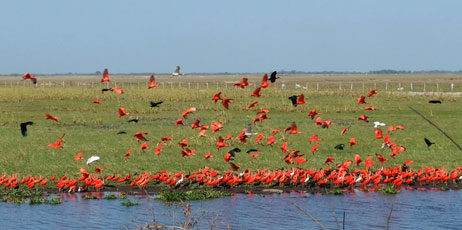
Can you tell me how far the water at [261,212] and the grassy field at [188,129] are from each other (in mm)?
4009

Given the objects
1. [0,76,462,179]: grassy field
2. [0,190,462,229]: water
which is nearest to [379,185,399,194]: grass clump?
[0,190,462,229]: water

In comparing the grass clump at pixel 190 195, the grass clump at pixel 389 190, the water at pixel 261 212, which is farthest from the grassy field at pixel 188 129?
the water at pixel 261 212

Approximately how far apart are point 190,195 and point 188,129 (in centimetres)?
1468

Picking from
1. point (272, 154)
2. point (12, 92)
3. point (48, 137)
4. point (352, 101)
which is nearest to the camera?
point (272, 154)

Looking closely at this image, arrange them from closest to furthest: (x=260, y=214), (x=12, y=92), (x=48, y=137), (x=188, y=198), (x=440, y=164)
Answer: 1. (x=260, y=214)
2. (x=188, y=198)
3. (x=440, y=164)
4. (x=48, y=137)
5. (x=12, y=92)

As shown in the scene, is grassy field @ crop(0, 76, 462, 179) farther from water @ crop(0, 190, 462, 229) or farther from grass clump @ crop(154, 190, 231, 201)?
water @ crop(0, 190, 462, 229)

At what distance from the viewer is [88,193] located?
19703 mm

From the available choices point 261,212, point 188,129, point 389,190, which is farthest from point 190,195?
point 188,129

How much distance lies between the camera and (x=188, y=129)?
3372 centimetres

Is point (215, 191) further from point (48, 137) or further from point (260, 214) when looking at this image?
point (48, 137)

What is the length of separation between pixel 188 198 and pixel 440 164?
8.91 meters

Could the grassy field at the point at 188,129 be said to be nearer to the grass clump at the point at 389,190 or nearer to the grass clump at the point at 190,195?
the grass clump at the point at 389,190

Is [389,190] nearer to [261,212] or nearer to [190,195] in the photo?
[261,212]

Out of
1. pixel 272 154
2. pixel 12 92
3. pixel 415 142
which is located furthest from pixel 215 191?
pixel 12 92
